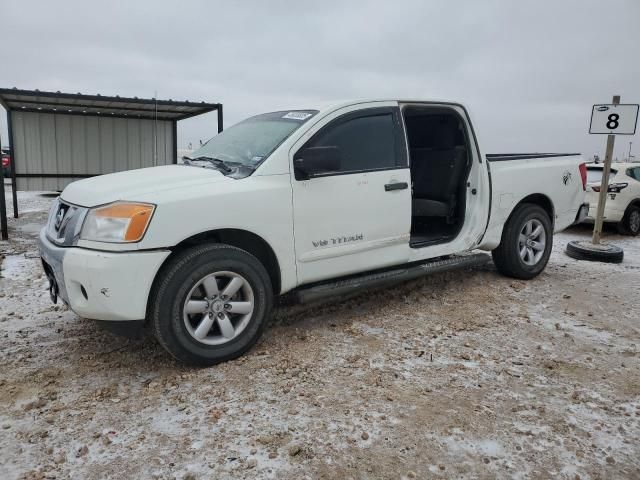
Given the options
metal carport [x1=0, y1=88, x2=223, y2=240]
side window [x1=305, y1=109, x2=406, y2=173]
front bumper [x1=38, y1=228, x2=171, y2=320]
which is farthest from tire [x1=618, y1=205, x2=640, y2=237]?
front bumper [x1=38, y1=228, x2=171, y2=320]

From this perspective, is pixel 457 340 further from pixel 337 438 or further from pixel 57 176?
pixel 57 176

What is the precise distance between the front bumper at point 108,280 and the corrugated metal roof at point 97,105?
5.38 meters

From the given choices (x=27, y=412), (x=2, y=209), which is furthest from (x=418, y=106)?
(x=2, y=209)

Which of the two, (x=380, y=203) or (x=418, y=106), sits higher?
(x=418, y=106)

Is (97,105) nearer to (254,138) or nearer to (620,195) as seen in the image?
(254,138)

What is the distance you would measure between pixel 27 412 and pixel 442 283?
399 cm

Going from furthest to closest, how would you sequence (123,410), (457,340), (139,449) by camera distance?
(457,340) → (123,410) → (139,449)

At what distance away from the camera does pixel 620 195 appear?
9.30 m

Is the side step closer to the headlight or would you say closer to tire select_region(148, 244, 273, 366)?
tire select_region(148, 244, 273, 366)

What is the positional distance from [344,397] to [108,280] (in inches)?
61.1

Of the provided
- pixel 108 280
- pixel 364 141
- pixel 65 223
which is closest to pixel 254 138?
pixel 364 141

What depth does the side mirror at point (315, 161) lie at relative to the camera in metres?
3.47

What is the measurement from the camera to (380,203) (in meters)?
3.98

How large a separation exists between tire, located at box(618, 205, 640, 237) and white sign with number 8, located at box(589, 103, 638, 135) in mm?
2832
